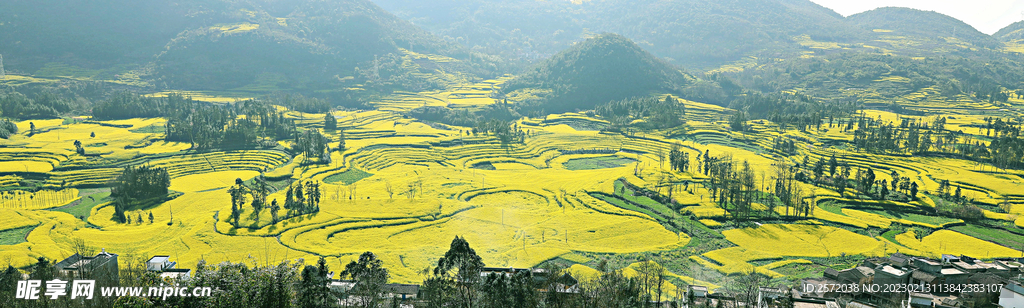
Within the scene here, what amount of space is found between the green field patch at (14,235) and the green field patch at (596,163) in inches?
2948

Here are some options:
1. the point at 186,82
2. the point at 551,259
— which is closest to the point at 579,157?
the point at 551,259

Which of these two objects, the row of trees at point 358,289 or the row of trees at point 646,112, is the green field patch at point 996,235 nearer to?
the row of trees at point 358,289

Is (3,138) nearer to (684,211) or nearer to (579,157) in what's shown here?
(579,157)

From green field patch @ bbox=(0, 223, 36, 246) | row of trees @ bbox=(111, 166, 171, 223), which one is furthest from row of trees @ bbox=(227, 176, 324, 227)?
green field patch @ bbox=(0, 223, 36, 246)

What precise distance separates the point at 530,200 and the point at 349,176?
31.8 metres

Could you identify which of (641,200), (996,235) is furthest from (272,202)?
(996,235)

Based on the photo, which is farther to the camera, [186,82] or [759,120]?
[186,82]

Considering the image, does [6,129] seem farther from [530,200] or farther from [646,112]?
[646,112]

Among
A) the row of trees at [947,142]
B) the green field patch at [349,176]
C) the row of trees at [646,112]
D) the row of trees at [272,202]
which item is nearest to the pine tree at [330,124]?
the green field patch at [349,176]

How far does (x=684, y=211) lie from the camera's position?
74.2 metres

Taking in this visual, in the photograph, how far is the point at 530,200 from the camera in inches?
3194

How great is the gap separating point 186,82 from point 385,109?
64.1 metres

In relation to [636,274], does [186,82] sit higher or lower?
higher

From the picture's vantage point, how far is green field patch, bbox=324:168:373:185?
92.4 m
